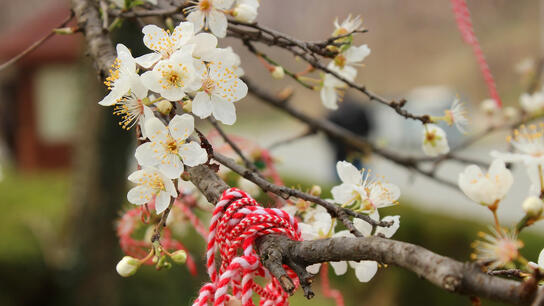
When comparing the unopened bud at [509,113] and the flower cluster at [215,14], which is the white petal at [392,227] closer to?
the flower cluster at [215,14]

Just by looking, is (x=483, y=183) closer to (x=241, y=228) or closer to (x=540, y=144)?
(x=540, y=144)

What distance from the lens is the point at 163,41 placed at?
67cm

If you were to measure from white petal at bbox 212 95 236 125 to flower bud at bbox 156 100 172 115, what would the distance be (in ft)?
0.18

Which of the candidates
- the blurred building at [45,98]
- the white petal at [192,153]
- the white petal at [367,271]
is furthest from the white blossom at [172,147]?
the blurred building at [45,98]

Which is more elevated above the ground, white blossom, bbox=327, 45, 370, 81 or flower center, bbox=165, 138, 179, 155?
white blossom, bbox=327, 45, 370, 81

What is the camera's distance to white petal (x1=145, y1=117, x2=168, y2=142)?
640 millimetres

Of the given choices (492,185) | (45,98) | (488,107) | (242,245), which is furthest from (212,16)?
(45,98)

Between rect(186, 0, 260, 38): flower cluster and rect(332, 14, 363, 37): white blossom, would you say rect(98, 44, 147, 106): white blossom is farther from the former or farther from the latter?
rect(332, 14, 363, 37): white blossom

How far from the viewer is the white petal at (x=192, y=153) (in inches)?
25.3

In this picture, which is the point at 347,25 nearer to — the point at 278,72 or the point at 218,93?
the point at 278,72

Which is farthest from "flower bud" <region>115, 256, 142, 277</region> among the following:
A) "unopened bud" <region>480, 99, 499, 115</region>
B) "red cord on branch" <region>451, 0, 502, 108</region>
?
"unopened bud" <region>480, 99, 499, 115</region>

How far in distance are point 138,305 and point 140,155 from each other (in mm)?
2974

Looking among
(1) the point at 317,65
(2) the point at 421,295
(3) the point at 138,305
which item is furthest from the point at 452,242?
(1) the point at 317,65

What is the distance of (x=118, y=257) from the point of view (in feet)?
10.1
